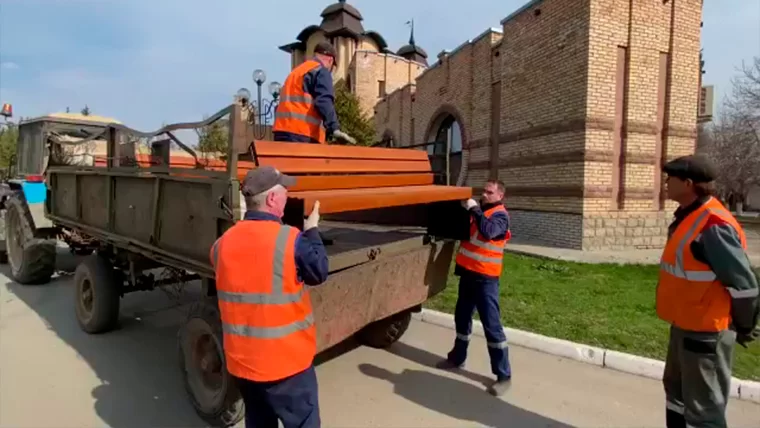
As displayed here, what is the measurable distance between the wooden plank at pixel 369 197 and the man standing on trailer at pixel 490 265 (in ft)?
0.70

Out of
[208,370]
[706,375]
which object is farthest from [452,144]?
[706,375]

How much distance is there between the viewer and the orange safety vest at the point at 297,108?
3.94m

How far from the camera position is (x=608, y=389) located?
3.93 m

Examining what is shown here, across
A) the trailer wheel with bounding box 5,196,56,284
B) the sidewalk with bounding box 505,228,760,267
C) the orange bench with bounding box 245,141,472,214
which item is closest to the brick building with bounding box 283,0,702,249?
the sidewalk with bounding box 505,228,760,267

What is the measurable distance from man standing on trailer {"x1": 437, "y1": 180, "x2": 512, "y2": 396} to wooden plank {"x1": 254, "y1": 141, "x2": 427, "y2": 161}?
2.29ft

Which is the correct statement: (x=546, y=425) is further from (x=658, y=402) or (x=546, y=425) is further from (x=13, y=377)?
(x=13, y=377)

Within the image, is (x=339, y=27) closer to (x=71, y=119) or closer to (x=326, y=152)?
(x=71, y=119)

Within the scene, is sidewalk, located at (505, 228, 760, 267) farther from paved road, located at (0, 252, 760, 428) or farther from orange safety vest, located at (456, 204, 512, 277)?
orange safety vest, located at (456, 204, 512, 277)

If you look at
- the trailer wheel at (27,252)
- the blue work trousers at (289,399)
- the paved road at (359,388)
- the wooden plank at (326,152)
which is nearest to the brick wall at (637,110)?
the paved road at (359,388)

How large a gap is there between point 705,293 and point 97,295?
17.7ft

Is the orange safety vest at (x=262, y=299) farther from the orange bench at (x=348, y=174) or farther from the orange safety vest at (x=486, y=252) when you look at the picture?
the orange safety vest at (x=486, y=252)

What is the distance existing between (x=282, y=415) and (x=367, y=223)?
3266mm

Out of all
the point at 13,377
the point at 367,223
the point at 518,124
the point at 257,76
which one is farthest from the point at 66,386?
the point at 518,124

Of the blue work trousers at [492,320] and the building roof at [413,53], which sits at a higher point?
the building roof at [413,53]
